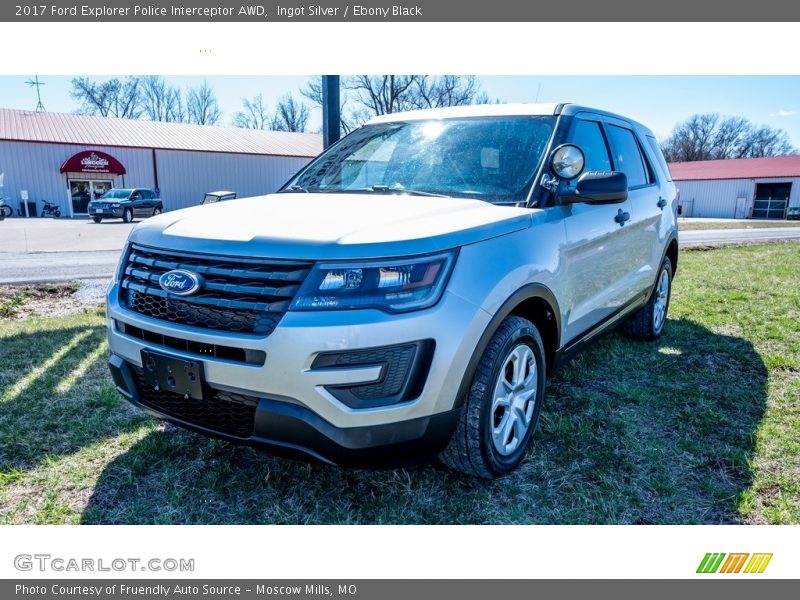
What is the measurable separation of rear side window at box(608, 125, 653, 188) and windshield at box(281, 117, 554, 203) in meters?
1.15

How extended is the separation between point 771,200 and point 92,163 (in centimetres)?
4846

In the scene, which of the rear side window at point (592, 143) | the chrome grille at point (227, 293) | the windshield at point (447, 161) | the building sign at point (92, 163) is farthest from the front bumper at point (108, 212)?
the chrome grille at point (227, 293)

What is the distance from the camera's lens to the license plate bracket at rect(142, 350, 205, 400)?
2205 millimetres

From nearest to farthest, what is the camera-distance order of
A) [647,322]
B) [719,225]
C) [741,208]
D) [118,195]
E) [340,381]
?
[340,381] → [647,322] → [118,195] → [719,225] → [741,208]

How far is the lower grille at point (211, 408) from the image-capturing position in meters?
2.21

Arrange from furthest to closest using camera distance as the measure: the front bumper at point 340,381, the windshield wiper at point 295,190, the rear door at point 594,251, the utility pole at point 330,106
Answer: the utility pole at point 330,106 → the windshield wiper at point 295,190 → the rear door at point 594,251 → the front bumper at point 340,381

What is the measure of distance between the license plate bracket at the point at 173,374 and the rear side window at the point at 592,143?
2.50 m

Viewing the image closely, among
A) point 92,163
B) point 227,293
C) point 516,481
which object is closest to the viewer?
point 227,293

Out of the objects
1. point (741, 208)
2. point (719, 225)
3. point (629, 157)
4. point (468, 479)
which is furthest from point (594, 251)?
point (741, 208)

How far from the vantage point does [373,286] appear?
2078 millimetres

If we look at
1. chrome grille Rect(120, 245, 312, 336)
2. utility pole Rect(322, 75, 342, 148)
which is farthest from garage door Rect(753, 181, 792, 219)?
chrome grille Rect(120, 245, 312, 336)

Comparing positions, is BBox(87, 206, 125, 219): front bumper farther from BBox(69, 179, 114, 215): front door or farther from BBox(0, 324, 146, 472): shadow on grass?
BBox(0, 324, 146, 472): shadow on grass

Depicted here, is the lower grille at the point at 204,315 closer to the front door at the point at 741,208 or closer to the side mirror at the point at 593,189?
the side mirror at the point at 593,189

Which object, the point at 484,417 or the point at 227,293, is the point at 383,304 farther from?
the point at 484,417
